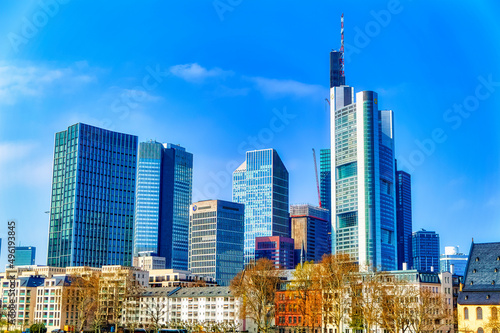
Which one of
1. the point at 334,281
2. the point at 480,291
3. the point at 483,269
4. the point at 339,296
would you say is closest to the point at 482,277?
the point at 483,269

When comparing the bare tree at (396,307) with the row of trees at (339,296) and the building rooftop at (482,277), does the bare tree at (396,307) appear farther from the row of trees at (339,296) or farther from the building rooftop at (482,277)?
the building rooftop at (482,277)

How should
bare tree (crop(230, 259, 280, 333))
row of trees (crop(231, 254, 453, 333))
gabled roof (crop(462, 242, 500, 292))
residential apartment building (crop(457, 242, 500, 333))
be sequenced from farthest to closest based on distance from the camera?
bare tree (crop(230, 259, 280, 333))
gabled roof (crop(462, 242, 500, 292))
residential apartment building (crop(457, 242, 500, 333))
row of trees (crop(231, 254, 453, 333))

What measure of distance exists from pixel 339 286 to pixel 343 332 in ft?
110

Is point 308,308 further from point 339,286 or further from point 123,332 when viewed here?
point 123,332

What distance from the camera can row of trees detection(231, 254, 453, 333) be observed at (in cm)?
14700

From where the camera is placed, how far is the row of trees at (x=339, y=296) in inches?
5787

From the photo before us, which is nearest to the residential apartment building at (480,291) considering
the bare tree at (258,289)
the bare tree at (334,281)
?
the bare tree at (334,281)

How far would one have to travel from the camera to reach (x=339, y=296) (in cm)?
15788

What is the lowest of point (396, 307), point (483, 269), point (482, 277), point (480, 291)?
point (396, 307)

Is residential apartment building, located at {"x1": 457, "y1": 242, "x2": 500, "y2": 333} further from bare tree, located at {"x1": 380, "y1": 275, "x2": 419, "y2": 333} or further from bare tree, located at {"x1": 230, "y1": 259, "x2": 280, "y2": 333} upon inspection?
bare tree, located at {"x1": 230, "y1": 259, "x2": 280, "y2": 333}

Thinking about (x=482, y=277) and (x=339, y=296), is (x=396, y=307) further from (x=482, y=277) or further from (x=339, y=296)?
(x=482, y=277)

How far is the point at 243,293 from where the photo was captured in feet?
568

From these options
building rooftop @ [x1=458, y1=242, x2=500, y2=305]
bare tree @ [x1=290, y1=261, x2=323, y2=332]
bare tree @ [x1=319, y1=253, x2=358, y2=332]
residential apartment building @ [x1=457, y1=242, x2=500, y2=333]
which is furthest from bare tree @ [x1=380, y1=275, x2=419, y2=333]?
bare tree @ [x1=290, y1=261, x2=323, y2=332]

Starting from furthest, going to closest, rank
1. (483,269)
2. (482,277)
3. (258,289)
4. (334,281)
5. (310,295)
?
(258,289), (483,269), (310,295), (482,277), (334,281)
